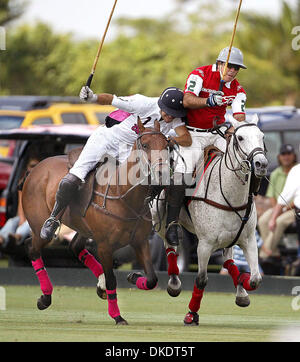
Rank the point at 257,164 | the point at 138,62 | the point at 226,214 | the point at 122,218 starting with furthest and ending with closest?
the point at 138,62 → the point at 122,218 → the point at 226,214 → the point at 257,164

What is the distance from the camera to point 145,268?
1179cm

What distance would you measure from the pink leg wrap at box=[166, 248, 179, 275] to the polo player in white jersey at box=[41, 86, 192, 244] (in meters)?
0.38

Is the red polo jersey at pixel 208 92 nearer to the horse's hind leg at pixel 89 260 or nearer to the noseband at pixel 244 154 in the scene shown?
the noseband at pixel 244 154

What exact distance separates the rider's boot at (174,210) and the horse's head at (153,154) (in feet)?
1.17

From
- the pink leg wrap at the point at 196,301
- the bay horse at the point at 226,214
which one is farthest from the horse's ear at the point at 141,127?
the pink leg wrap at the point at 196,301

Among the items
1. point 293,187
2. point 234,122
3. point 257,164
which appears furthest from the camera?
point 293,187

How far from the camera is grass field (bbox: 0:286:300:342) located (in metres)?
10.2

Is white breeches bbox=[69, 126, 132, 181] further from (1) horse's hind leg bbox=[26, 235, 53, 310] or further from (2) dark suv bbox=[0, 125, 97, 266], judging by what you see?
(2) dark suv bbox=[0, 125, 97, 266]

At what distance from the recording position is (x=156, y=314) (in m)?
12.8

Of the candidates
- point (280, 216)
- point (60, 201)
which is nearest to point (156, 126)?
point (60, 201)

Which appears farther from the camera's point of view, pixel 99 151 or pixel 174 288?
pixel 99 151

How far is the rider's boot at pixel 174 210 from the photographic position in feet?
38.2

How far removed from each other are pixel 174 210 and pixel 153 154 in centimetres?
84

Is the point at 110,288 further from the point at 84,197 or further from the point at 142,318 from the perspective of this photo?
the point at 84,197
